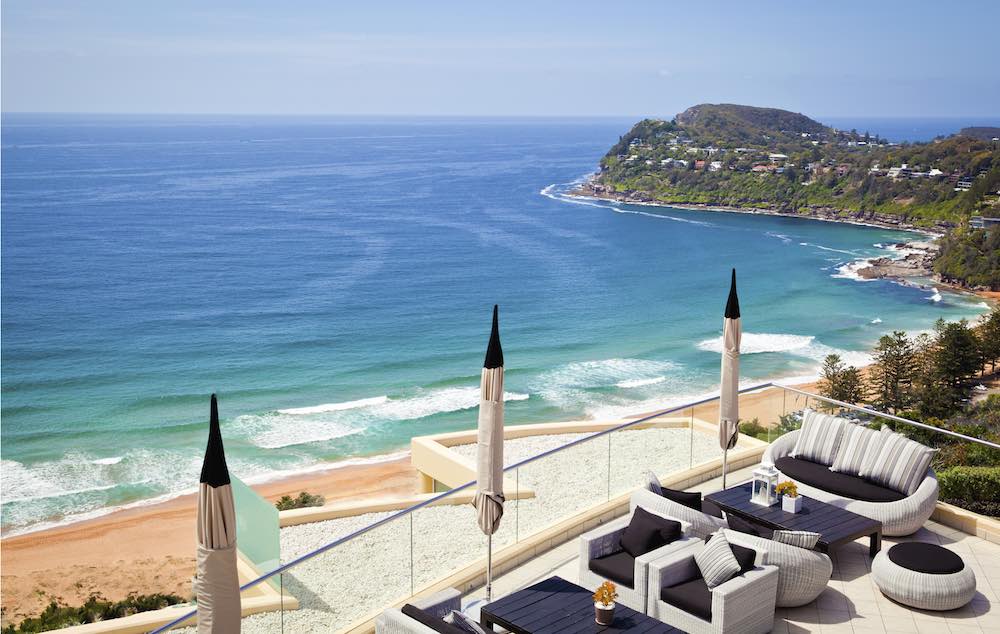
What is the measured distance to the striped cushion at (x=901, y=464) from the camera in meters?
9.15

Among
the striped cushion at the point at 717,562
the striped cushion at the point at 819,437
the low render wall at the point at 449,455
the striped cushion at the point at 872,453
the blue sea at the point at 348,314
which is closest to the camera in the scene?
the striped cushion at the point at 717,562

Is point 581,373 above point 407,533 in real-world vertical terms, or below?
below

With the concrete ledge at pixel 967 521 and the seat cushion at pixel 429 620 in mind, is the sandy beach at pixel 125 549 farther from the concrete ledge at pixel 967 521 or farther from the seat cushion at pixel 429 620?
the concrete ledge at pixel 967 521

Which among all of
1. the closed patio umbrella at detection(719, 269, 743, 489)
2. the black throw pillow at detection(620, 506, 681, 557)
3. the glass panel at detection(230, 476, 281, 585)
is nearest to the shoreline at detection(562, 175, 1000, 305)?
the closed patio umbrella at detection(719, 269, 743, 489)

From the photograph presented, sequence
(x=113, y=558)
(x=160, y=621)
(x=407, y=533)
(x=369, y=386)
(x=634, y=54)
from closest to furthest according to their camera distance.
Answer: (x=407, y=533) → (x=160, y=621) → (x=113, y=558) → (x=369, y=386) → (x=634, y=54)

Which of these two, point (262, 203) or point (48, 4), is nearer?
point (262, 203)

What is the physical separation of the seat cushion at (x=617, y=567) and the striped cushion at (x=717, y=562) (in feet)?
1.83

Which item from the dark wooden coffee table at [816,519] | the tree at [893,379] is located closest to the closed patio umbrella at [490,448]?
the dark wooden coffee table at [816,519]

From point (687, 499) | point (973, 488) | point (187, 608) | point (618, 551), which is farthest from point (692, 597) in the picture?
point (187, 608)

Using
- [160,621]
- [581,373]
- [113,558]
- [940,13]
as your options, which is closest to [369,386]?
[581,373]

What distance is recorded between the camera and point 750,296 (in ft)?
178

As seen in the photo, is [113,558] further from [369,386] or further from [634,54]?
[634,54]

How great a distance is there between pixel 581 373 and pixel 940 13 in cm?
10073

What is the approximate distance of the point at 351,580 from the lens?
7348 mm
